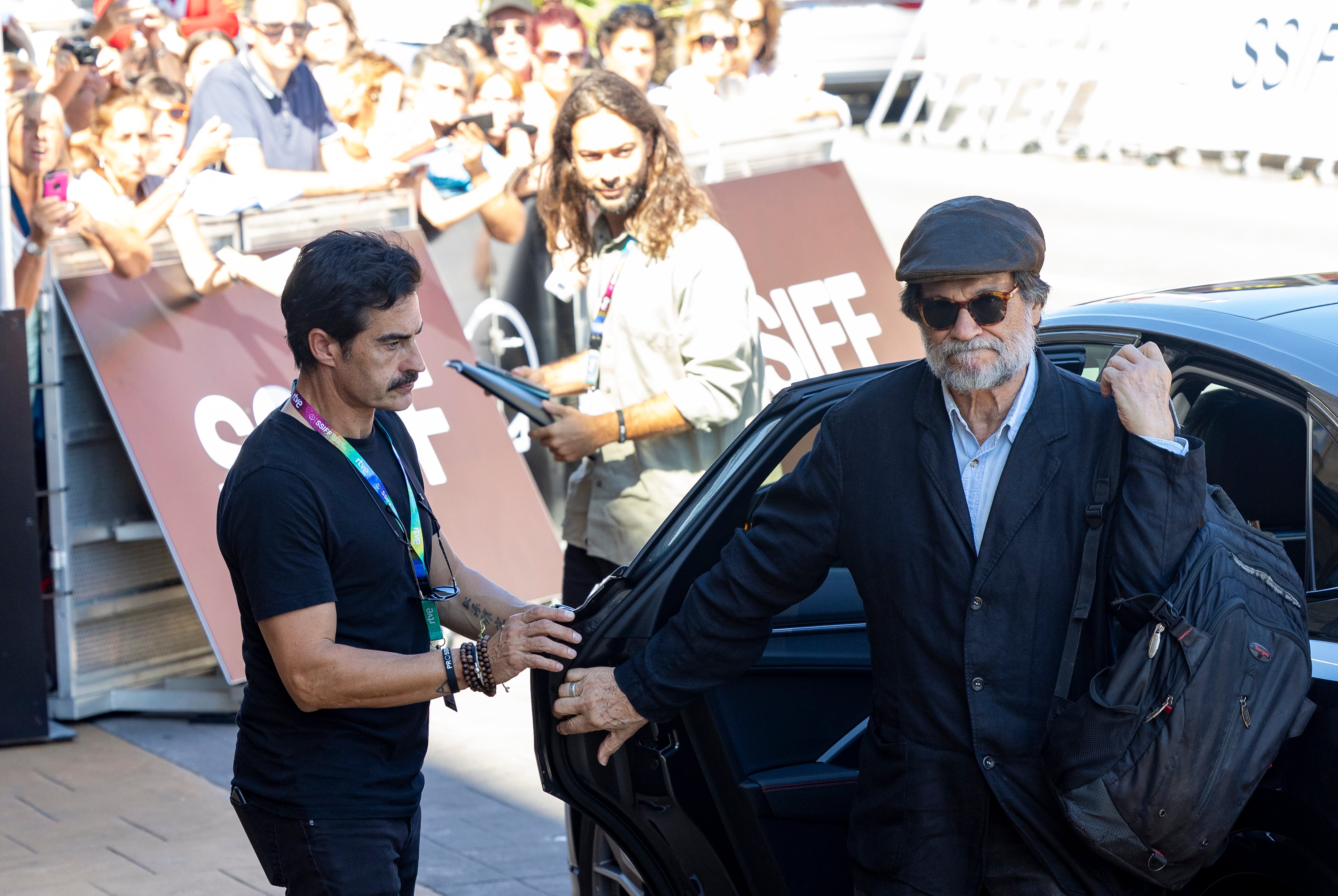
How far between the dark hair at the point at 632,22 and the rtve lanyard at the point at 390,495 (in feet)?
17.7

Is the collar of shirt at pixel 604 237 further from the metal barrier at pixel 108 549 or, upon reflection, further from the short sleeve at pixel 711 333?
the metal barrier at pixel 108 549

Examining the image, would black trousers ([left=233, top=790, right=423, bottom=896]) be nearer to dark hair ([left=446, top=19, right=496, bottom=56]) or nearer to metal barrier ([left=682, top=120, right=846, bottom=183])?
metal barrier ([left=682, top=120, right=846, bottom=183])

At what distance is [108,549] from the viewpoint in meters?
5.59

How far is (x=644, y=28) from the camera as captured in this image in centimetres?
783

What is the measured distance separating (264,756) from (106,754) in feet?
9.96

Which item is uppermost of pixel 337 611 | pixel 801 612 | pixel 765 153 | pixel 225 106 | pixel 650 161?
pixel 225 106

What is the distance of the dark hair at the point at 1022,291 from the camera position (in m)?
2.46

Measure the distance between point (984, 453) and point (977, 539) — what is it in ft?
0.53

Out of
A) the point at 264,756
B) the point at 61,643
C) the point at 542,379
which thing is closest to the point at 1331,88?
the point at 542,379

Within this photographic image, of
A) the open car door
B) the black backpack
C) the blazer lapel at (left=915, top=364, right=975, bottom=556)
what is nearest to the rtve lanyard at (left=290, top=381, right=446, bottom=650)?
the open car door

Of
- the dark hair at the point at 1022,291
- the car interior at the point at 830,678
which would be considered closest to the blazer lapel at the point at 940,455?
the dark hair at the point at 1022,291

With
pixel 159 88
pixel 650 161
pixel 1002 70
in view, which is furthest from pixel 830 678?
pixel 1002 70

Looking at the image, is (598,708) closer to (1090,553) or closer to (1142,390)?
(1090,553)

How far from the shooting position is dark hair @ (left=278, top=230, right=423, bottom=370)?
260cm
